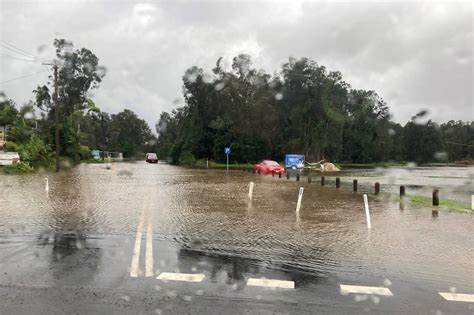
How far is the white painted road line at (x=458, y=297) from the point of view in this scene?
5750mm

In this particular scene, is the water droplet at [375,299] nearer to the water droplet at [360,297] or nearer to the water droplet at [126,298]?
the water droplet at [360,297]

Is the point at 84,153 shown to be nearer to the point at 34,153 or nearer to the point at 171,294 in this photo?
the point at 34,153

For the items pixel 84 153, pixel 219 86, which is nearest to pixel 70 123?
pixel 84 153

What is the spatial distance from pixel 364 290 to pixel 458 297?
1.21 metres

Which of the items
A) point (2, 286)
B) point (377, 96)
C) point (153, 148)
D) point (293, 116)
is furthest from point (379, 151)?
point (2, 286)

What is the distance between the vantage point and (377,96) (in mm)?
102562

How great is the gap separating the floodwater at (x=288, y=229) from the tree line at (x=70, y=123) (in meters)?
26.5

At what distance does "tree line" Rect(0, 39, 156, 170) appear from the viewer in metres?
45.2

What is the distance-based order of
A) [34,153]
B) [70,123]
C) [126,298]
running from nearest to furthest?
[126,298] → [34,153] → [70,123]

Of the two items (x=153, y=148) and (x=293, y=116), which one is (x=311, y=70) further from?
(x=153, y=148)

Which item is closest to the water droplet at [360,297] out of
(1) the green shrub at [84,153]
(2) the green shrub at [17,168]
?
(2) the green shrub at [17,168]

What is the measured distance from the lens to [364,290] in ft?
19.8

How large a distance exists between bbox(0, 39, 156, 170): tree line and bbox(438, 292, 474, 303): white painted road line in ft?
122

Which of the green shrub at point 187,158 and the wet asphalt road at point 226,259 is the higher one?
the green shrub at point 187,158
